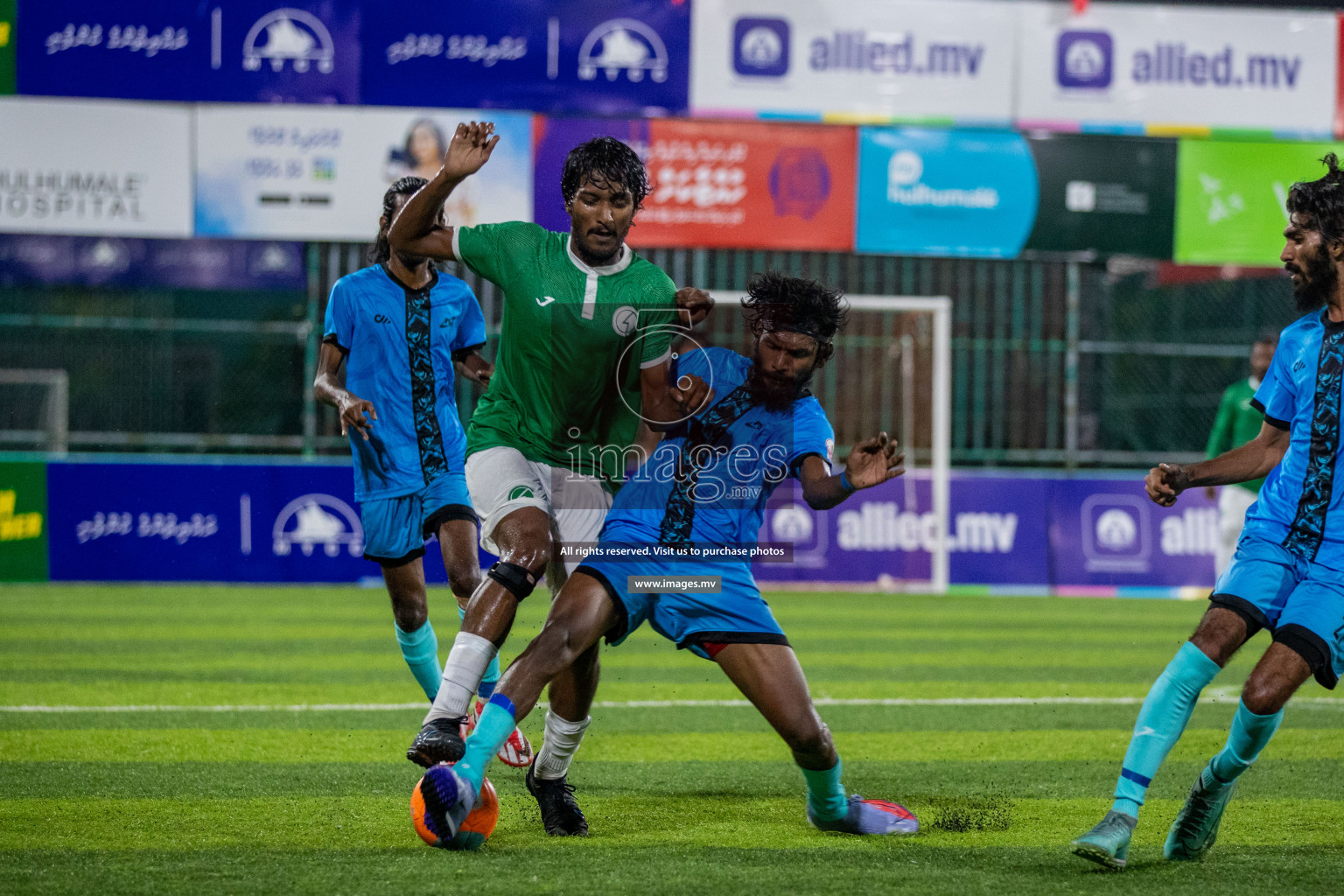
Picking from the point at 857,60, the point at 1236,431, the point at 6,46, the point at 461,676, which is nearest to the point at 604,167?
the point at 461,676

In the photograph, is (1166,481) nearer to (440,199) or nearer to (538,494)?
(538,494)

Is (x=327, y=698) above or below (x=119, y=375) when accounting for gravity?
below

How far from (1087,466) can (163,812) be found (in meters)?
15.2

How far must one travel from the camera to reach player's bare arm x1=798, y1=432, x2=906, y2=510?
4098mm

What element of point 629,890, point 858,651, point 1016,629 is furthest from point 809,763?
point 1016,629

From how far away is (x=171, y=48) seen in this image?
14914mm

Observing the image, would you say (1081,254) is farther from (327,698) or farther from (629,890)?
(629,890)

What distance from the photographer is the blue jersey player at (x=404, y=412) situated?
235 inches

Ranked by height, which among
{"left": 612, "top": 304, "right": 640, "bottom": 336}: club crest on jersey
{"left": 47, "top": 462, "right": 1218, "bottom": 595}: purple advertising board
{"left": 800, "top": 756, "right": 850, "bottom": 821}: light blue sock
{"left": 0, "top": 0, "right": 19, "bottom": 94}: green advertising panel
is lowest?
{"left": 47, "top": 462, "right": 1218, "bottom": 595}: purple advertising board

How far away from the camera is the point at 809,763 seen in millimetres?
4512

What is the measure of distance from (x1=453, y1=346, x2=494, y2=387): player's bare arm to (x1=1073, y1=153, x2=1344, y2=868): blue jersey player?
2.88 m

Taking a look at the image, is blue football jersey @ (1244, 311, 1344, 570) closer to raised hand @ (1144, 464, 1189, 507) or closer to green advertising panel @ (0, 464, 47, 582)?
raised hand @ (1144, 464, 1189, 507)

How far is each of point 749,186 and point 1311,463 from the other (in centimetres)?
1155

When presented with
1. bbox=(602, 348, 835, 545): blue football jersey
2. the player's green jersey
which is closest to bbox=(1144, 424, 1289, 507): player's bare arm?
bbox=(602, 348, 835, 545): blue football jersey
